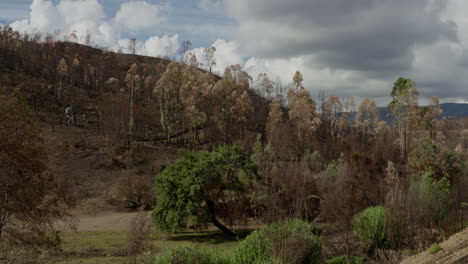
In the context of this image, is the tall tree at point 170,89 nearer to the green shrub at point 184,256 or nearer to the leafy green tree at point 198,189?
the leafy green tree at point 198,189

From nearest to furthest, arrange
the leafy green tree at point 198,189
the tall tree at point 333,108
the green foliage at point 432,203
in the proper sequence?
the green foliage at point 432,203
the leafy green tree at point 198,189
the tall tree at point 333,108

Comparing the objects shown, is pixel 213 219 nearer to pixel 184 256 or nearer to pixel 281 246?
pixel 281 246

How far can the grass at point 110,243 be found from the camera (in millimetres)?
16873

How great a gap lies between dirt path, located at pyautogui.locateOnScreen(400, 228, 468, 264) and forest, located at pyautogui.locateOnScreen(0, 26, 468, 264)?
312 millimetres

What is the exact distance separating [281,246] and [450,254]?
20.7 feet

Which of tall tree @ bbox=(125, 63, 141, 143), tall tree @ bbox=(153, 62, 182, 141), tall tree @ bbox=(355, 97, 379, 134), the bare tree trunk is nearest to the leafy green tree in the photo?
the bare tree trunk

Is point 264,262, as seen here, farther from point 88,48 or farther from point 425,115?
point 88,48

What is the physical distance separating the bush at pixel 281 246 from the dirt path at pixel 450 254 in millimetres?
4189

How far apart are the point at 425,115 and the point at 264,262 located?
43.2 metres

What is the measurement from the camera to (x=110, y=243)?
21.5 metres

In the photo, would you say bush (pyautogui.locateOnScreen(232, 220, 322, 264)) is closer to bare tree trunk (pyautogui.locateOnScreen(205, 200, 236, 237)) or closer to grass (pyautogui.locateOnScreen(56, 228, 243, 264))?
grass (pyautogui.locateOnScreen(56, 228, 243, 264))

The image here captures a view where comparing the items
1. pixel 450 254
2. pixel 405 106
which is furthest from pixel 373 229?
pixel 405 106

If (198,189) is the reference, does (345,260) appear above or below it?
below

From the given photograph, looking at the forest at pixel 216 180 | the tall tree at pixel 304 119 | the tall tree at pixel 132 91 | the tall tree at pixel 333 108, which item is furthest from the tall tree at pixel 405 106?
the tall tree at pixel 132 91
